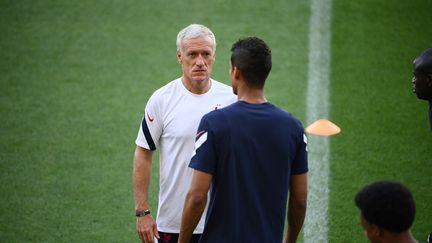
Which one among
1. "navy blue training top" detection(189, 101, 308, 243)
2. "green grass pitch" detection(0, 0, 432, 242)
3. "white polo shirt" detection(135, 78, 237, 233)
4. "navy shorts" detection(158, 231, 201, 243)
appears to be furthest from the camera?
"green grass pitch" detection(0, 0, 432, 242)

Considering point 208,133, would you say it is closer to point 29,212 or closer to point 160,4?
point 29,212

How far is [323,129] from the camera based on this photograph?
7496mm

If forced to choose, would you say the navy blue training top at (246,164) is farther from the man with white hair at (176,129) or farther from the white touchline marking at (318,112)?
the white touchline marking at (318,112)

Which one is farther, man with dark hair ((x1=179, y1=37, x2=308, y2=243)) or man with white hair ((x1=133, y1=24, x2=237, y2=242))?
man with white hair ((x1=133, y1=24, x2=237, y2=242))

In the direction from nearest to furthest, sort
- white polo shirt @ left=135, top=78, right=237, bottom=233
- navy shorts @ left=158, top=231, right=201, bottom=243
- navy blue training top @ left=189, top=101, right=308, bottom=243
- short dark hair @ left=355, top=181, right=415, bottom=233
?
short dark hair @ left=355, top=181, right=415, bottom=233
navy blue training top @ left=189, top=101, right=308, bottom=243
white polo shirt @ left=135, top=78, right=237, bottom=233
navy shorts @ left=158, top=231, right=201, bottom=243

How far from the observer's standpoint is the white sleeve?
4023 millimetres

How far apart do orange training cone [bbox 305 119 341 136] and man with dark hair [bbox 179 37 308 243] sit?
419 cm

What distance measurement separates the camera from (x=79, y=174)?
6727 millimetres

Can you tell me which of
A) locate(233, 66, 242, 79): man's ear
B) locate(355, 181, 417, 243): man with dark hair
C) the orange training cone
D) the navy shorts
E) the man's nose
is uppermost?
the man's nose

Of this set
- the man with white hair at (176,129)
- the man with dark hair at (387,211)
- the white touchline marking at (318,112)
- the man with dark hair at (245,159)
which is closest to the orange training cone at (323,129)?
the white touchline marking at (318,112)

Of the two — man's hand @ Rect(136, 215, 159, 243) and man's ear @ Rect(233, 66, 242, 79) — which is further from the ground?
man's ear @ Rect(233, 66, 242, 79)

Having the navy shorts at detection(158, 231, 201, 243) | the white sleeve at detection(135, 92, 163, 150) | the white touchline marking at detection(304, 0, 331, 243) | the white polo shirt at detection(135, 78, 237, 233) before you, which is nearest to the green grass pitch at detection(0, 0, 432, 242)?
the white touchline marking at detection(304, 0, 331, 243)

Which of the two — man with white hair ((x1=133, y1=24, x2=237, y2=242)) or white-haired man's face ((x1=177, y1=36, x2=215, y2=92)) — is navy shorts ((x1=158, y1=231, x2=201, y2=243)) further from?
white-haired man's face ((x1=177, y1=36, x2=215, y2=92))

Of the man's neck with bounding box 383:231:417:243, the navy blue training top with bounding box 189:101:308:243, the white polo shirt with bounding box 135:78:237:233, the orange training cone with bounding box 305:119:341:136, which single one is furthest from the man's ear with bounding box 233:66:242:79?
the orange training cone with bounding box 305:119:341:136
